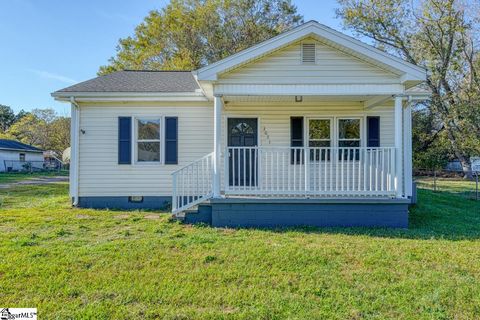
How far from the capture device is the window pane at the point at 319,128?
8969mm

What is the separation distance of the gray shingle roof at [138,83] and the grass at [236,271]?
364 cm

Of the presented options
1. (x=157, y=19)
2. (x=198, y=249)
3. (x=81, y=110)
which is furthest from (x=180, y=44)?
(x=198, y=249)

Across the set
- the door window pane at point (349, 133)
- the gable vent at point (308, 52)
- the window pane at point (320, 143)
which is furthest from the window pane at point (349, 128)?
the gable vent at point (308, 52)

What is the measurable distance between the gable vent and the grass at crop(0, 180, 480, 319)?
354cm

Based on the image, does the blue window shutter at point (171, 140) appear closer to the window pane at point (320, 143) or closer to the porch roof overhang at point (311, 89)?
the porch roof overhang at point (311, 89)

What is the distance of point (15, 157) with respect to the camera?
33.1m

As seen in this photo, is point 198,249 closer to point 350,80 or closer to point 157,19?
point 350,80

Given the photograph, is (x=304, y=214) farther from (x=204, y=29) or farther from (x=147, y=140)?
(x=204, y=29)

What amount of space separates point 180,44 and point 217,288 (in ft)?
73.2

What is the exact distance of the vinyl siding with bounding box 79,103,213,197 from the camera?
8875 mm

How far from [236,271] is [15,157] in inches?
1440

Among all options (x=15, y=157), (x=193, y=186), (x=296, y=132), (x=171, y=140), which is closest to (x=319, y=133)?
(x=296, y=132)

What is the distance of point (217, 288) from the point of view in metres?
3.75

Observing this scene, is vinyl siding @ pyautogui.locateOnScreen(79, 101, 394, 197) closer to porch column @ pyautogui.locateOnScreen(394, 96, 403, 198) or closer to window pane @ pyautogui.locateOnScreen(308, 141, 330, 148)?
window pane @ pyautogui.locateOnScreen(308, 141, 330, 148)
